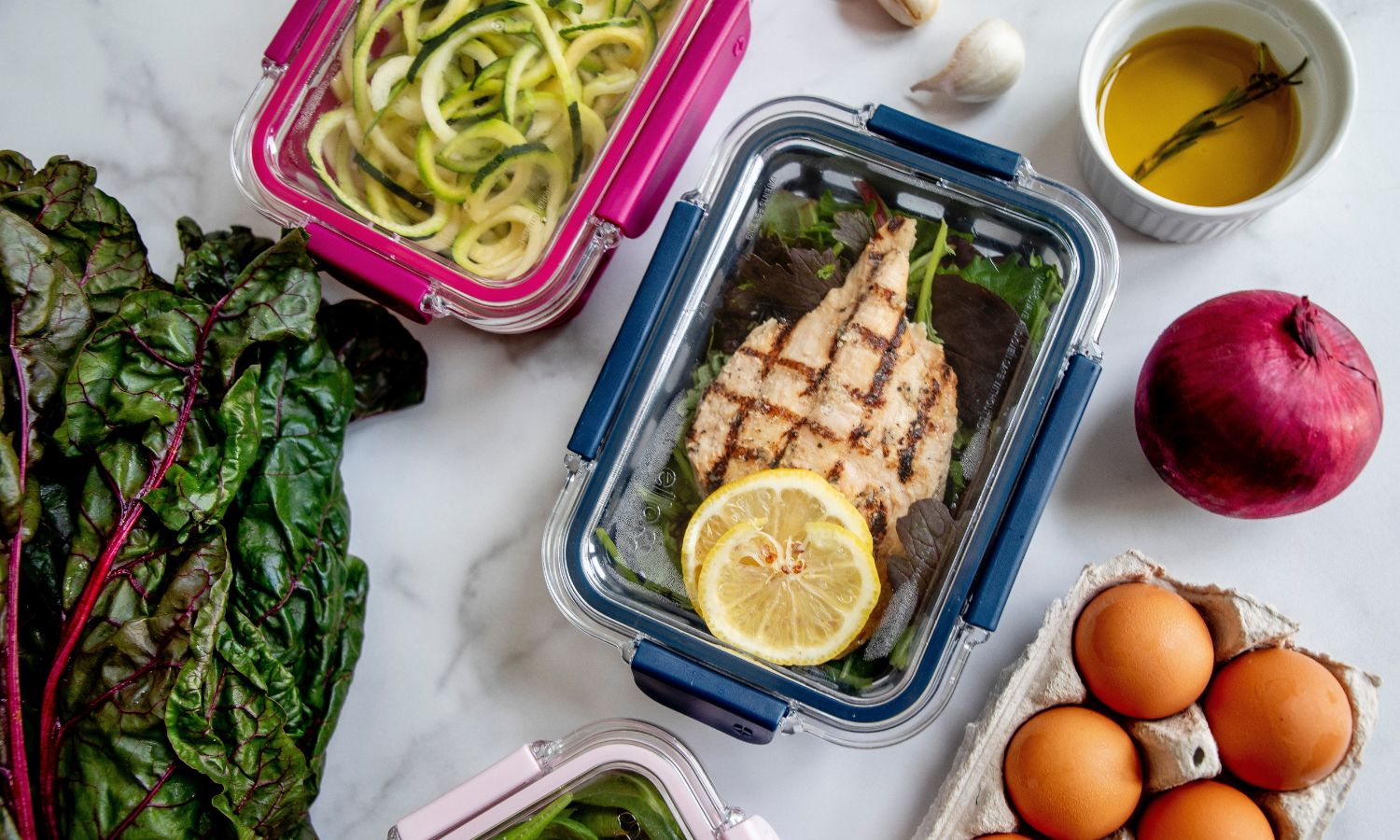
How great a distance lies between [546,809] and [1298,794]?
84 cm

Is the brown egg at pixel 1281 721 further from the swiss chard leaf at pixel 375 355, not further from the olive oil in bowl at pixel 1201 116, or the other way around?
the swiss chard leaf at pixel 375 355

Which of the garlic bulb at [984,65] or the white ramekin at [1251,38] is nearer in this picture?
the white ramekin at [1251,38]

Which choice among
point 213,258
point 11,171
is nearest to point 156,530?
point 213,258

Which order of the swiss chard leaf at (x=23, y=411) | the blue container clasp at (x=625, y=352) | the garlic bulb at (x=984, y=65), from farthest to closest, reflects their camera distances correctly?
the garlic bulb at (x=984, y=65) < the blue container clasp at (x=625, y=352) < the swiss chard leaf at (x=23, y=411)

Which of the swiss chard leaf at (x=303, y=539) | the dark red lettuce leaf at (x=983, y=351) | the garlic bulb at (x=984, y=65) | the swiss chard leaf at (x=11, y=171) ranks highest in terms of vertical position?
the garlic bulb at (x=984, y=65)

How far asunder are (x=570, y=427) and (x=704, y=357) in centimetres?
23

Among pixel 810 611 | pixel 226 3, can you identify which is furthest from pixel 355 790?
pixel 226 3

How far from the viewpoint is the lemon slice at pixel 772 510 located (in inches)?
47.1

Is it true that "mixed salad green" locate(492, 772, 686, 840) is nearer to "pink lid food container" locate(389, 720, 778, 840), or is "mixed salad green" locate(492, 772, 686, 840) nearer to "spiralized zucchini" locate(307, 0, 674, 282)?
"pink lid food container" locate(389, 720, 778, 840)

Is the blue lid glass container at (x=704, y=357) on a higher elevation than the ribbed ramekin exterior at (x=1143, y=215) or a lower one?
lower

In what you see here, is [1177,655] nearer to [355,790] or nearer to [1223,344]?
[1223,344]

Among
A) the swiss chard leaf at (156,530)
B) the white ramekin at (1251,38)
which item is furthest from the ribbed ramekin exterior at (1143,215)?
the swiss chard leaf at (156,530)

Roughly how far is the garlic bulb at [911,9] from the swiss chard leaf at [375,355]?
764 mm

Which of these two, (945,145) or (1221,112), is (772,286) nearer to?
(945,145)
